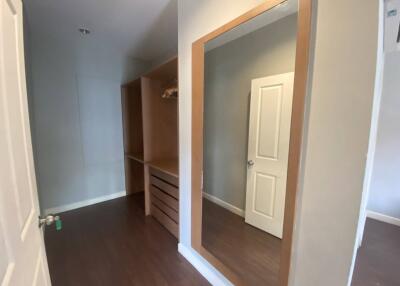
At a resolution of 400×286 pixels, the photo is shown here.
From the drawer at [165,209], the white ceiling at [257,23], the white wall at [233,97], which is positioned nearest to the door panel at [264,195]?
the white wall at [233,97]

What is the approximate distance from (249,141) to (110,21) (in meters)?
2.22

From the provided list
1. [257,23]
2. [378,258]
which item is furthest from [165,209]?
[378,258]


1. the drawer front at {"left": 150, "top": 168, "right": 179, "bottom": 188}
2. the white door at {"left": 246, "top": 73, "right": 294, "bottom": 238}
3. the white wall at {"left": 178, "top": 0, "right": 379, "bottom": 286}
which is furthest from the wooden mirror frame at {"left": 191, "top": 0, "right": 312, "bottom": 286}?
the drawer front at {"left": 150, "top": 168, "right": 179, "bottom": 188}

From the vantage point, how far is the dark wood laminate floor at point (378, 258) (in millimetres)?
1652

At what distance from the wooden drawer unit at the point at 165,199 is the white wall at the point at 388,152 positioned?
2.90 metres

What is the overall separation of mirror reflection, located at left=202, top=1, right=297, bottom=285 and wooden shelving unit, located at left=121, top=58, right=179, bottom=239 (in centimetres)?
53

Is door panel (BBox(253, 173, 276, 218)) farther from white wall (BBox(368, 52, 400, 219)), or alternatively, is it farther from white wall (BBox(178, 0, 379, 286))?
white wall (BBox(368, 52, 400, 219))

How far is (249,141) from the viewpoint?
182 cm

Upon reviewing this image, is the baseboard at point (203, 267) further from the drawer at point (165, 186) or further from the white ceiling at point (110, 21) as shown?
the white ceiling at point (110, 21)

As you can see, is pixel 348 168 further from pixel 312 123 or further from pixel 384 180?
pixel 384 180

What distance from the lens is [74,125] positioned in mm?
2836

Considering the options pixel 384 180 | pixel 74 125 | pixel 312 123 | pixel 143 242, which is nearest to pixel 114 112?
pixel 74 125

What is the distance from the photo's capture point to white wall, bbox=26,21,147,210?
2539 millimetres

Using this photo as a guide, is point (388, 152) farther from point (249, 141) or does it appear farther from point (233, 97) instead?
point (233, 97)
